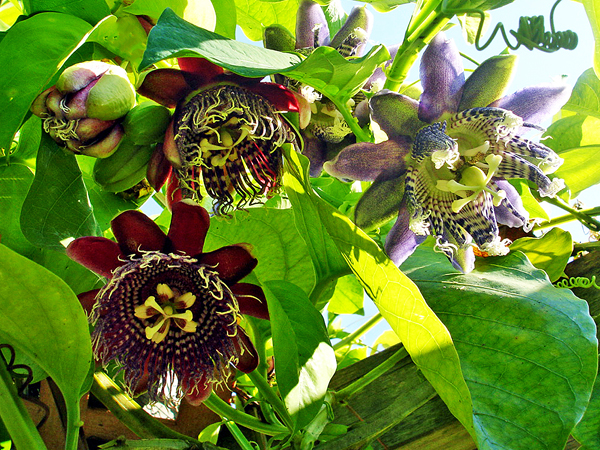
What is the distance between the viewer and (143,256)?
2.17 feet

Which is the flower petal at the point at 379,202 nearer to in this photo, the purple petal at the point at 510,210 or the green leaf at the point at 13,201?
the purple petal at the point at 510,210

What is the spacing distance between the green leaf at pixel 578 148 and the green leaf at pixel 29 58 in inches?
36.4

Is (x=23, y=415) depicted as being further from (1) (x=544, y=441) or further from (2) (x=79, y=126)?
(1) (x=544, y=441)

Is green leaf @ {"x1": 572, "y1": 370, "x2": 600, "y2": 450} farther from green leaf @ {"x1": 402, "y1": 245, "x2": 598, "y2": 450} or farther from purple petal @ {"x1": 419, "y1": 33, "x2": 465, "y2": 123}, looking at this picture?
purple petal @ {"x1": 419, "y1": 33, "x2": 465, "y2": 123}

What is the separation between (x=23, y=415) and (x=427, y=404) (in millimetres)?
513

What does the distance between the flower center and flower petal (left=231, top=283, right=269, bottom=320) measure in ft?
0.20

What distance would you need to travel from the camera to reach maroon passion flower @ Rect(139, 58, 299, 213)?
0.66 metres

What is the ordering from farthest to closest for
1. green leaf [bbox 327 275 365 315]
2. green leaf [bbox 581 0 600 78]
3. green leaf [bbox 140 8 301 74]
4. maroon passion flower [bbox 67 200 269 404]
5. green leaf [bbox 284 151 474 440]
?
green leaf [bbox 327 275 365 315], green leaf [bbox 581 0 600 78], maroon passion flower [bbox 67 200 269 404], green leaf [bbox 284 151 474 440], green leaf [bbox 140 8 301 74]

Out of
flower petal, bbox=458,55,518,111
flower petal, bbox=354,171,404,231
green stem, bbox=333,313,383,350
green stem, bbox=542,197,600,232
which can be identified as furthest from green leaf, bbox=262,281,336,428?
green stem, bbox=542,197,600,232

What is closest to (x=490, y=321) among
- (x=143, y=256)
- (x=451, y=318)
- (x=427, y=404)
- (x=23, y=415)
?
(x=451, y=318)

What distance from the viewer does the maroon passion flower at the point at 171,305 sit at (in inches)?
26.4

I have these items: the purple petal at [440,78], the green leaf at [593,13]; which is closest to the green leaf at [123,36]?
the purple petal at [440,78]

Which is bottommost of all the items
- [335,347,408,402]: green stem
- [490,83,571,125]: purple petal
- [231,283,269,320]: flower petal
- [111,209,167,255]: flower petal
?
[335,347,408,402]: green stem

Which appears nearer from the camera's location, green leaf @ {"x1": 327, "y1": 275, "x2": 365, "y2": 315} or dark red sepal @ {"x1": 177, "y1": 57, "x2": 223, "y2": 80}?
dark red sepal @ {"x1": 177, "y1": 57, "x2": 223, "y2": 80}
